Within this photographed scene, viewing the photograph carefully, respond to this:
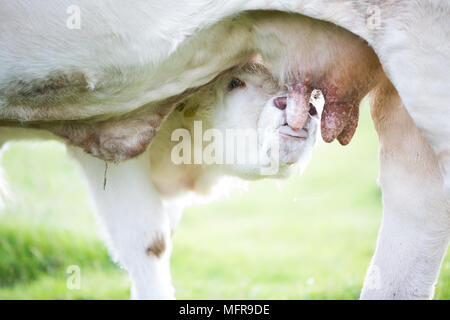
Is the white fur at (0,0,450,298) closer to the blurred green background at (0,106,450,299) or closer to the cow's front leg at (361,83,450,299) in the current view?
the cow's front leg at (361,83,450,299)

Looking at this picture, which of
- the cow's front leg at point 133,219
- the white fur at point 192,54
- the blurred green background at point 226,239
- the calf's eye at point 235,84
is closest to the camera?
the white fur at point 192,54

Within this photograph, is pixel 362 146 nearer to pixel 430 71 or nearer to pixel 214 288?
pixel 214 288

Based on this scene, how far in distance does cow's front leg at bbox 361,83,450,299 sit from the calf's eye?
65cm

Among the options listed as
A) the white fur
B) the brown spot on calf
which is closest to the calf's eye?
the white fur

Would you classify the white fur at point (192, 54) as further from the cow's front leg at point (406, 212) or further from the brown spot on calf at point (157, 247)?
the brown spot on calf at point (157, 247)

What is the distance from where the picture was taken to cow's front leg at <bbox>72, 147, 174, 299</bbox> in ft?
10.7

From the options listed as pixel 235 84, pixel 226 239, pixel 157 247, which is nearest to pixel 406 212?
pixel 235 84

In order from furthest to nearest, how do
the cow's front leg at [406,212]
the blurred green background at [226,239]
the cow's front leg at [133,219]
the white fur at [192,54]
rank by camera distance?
1. the blurred green background at [226,239]
2. the cow's front leg at [133,219]
3. the cow's front leg at [406,212]
4. the white fur at [192,54]

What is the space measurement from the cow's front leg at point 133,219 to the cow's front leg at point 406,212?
1.10m

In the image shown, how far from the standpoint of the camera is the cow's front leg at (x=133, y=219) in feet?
10.7

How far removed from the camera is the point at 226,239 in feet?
21.0

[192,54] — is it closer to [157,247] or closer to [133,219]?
[133,219]

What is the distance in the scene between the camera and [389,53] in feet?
7.09

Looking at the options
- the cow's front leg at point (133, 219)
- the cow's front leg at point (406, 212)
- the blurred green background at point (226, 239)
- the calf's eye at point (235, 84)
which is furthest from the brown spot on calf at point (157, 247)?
the cow's front leg at point (406, 212)
